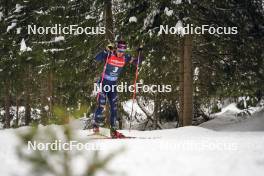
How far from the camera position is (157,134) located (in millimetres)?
9656

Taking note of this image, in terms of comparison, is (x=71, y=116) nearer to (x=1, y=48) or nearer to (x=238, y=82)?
(x=238, y=82)

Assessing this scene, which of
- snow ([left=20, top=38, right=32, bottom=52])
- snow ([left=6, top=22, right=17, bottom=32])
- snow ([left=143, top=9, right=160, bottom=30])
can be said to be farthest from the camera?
snow ([left=6, top=22, right=17, bottom=32])

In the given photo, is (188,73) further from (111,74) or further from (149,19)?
(111,74)

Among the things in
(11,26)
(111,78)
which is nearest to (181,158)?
(111,78)

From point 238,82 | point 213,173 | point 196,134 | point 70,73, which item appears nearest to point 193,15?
point 238,82

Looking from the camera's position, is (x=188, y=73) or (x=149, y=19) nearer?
(x=149, y=19)

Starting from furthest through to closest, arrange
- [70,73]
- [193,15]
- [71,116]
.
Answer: [70,73] < [193,15] < [71,116]

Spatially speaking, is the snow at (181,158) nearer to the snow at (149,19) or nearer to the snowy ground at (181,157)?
the snowy ground at (181,157)

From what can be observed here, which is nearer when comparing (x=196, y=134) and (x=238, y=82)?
(x=196, y=134)

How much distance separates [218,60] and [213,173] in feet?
23.1

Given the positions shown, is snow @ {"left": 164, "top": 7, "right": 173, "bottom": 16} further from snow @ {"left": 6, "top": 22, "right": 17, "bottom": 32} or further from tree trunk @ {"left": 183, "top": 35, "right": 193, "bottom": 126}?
snow @ {"left": 6, "top": 22, "right": 17, "bottom": 32}

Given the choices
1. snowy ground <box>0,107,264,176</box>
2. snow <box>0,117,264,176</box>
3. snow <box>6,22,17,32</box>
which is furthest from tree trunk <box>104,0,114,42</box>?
snow <box>0,117,264,176</box>

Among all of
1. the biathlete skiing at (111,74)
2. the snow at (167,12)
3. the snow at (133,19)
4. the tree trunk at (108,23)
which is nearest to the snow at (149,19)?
the snow at (133,19)

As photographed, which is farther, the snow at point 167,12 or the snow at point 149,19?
the snow at point 149,19
